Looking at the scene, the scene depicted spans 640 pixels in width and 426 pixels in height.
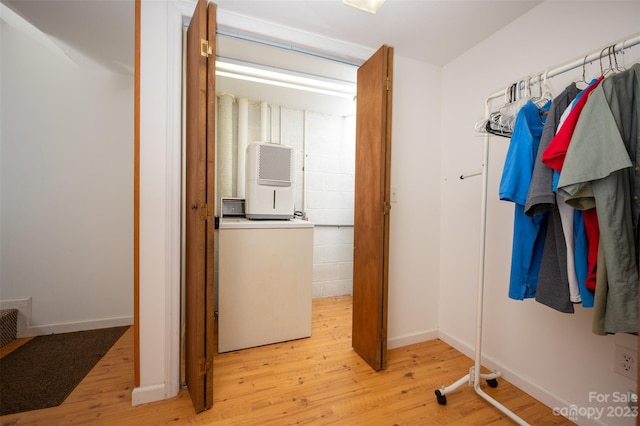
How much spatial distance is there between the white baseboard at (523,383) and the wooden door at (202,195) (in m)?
1.53

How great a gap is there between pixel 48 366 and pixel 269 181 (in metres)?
2.04

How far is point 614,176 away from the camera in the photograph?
845mm

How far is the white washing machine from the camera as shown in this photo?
77.5 inches

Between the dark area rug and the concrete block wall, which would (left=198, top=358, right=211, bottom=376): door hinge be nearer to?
the dark area rug

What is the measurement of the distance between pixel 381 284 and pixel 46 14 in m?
2.87

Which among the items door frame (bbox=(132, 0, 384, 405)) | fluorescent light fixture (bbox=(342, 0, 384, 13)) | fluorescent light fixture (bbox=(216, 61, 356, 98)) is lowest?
door frame (bbox=(132, 0, 384, 405))

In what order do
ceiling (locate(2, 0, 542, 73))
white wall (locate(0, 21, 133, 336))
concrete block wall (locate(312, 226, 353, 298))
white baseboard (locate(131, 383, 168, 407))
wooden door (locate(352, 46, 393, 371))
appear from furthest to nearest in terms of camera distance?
concrete block wall (locate(312, 226, 353, 298)) < white wall (locate(0, 21, 133, 336)) < wooden door (locate(352, 46, 393, 371)) < ceiling (locate(2, 0, 542, 73)) < white baseboard (locate(131, 383, 168, 407))

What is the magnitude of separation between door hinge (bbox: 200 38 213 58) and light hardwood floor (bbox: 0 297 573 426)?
1934mm

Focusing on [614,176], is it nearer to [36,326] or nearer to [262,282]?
[262,282]

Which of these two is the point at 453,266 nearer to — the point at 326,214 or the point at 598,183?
the point at 598,183

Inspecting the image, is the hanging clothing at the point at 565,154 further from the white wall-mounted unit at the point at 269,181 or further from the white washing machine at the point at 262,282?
the white wall-mounted unit at the point at 269,181

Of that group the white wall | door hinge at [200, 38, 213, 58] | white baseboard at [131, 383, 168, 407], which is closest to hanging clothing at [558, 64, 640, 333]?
door hinge at [200, 38, 213, 58]

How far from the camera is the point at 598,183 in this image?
861mm

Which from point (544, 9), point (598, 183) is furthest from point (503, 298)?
point (544, 9)
